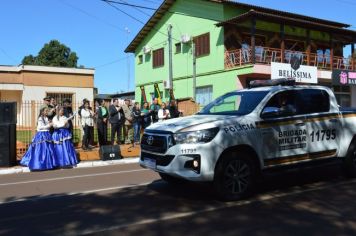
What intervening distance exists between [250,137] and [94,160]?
790 centimetres

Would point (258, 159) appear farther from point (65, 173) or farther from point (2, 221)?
point (65, 173)

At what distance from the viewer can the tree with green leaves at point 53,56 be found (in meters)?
67.4

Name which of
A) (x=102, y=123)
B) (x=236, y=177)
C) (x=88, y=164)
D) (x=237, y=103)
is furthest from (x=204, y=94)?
(x=236, y=177)

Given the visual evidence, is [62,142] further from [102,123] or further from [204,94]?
[204,94]

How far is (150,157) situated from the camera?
746 centimetres

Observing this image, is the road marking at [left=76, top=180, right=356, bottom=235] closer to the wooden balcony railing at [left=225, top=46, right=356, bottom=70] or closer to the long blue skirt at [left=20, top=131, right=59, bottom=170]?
the long blue skirt at [left=20, top=131, right=59, bottom=170]

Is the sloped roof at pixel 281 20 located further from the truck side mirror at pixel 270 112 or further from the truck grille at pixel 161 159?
the truck grille at pixel 161 159

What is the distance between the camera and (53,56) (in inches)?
2682

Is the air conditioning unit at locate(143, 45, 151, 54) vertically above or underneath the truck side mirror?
above

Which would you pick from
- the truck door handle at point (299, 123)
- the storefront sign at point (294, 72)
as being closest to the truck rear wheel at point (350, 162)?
the truck door handle at point (299, 123)

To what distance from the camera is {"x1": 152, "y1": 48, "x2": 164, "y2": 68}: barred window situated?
35.2m

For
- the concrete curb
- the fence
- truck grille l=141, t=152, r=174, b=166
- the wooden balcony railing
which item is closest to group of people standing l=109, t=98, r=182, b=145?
the concrete curb

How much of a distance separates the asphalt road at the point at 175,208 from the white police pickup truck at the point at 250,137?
1.55 ft

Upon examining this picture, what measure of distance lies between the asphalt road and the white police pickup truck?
473 millimetres
